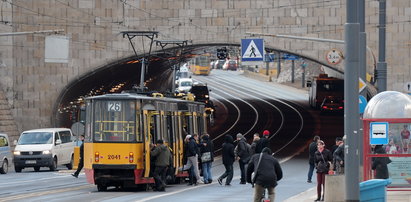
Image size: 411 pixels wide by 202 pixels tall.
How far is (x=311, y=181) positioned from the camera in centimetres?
3469

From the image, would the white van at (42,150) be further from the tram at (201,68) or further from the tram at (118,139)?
the tram at (201,68)

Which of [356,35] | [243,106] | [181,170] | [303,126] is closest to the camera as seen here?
[356,35]

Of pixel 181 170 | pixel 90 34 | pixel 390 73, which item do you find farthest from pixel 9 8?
pixel 181 170

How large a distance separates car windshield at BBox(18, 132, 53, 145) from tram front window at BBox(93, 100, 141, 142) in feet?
48.4

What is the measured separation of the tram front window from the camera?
29.0m

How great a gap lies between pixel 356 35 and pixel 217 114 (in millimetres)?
69960

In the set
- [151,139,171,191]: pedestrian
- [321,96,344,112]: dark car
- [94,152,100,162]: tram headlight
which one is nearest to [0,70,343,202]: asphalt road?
[151,139,171,191]: pedestrian

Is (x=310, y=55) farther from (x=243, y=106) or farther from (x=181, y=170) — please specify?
(x=243, y=106)

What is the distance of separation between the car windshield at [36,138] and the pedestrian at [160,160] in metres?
15.0

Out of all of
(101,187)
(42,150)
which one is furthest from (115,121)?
(42,150)

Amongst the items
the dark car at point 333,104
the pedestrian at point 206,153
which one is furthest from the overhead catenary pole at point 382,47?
the dark car at point 333,104

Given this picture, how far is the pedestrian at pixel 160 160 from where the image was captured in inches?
1146

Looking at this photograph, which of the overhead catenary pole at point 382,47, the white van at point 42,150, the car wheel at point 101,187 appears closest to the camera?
the car wheel at point 101,187

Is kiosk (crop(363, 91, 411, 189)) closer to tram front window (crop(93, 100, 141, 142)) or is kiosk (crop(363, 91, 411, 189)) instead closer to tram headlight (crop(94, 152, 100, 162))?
tram front window (crop(93, 100, 141, 142))
